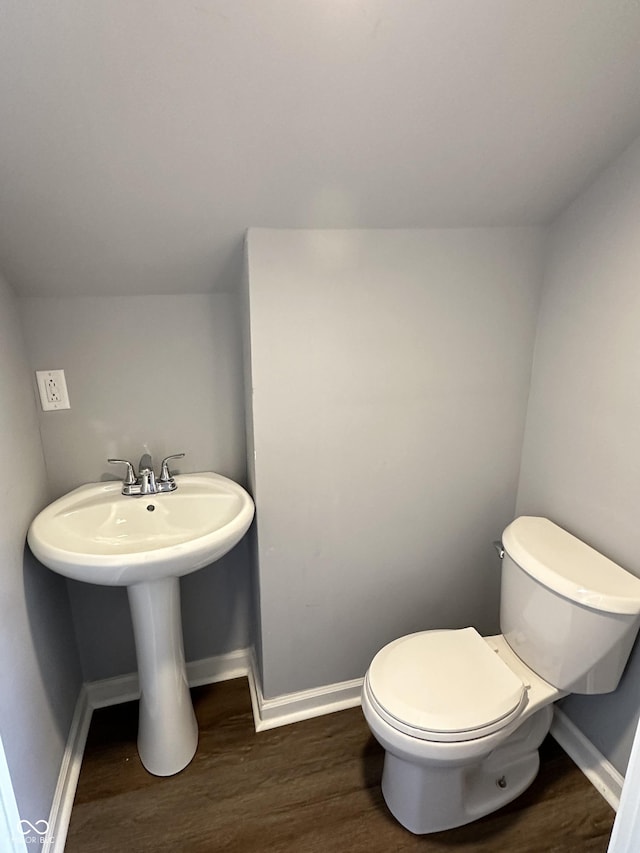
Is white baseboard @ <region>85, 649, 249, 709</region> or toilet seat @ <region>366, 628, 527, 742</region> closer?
toilet seat @ <region>366, 628, 527, 742</region>

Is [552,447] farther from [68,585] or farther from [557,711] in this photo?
[68,585]

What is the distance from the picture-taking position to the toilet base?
3.91ft

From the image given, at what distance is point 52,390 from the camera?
1367 millimetres

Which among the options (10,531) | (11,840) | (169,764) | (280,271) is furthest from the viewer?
(169,764)

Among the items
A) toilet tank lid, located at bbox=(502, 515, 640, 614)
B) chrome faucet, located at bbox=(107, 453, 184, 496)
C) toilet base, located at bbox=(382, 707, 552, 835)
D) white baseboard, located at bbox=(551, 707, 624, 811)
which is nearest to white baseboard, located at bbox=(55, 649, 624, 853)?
white baseboard, located at bbox=(551, 707, 624, 811)

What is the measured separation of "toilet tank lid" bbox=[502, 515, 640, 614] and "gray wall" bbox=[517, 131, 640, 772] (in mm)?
60

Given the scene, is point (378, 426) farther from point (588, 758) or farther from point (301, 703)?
point (588, 758)

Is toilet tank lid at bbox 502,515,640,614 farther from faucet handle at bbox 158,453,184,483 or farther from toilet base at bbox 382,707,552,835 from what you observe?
faucet handle at bbox 158,453,184,483

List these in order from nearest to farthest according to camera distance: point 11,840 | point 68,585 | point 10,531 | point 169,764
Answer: point 11,840 < point 10,531 < point 169,764 < point 68,585

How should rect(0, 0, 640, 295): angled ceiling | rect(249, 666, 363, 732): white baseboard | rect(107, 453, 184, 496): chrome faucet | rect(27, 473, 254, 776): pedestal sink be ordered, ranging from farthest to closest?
rect(249, 666, 363, 732): white baseboard → rect(107, 453, 184, 496): chrome faucet → rect(27, 473, 254, 776): pedestal sink → rect(0, 0, 640, 295): angled ceiling

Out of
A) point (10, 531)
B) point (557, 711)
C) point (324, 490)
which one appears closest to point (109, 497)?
point (10, 531)

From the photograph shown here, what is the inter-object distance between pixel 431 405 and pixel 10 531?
125 cm

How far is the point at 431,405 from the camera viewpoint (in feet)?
4.75

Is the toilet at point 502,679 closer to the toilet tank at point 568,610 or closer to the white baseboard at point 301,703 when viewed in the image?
the toilet tank at point 568,610
